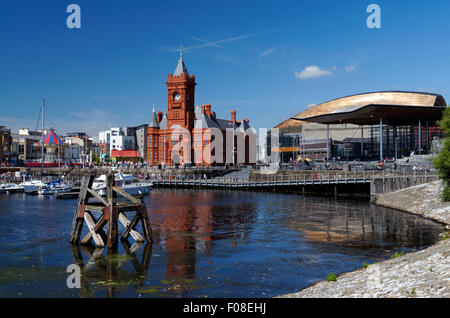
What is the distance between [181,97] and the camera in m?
111

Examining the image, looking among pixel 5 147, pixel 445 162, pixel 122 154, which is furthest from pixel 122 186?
pixel 122 154

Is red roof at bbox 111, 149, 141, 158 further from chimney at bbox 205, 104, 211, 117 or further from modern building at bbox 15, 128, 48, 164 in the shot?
chimney at bbox 205, 104, 211, 117

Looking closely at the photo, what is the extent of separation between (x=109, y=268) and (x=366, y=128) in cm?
11738

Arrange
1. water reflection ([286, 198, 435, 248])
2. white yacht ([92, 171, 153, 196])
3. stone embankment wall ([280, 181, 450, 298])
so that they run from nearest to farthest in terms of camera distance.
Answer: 1. stone embankment wall ([280, 181, 450, 298])
2. water reflection ([286, 198, 435, 248])
3. white yacht ([92, 171, 153, 196])

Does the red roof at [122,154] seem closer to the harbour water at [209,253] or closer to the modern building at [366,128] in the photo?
the modern building at [366,128]

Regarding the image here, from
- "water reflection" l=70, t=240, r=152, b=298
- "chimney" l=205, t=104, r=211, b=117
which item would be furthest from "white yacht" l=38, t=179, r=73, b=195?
"chimney" l=205, t=104, r=211, b=117

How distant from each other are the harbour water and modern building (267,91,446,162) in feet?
155

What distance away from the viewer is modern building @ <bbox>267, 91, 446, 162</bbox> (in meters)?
83.7

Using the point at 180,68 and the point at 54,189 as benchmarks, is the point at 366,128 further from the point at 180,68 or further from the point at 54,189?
the point at 54,189

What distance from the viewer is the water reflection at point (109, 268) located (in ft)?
60.1

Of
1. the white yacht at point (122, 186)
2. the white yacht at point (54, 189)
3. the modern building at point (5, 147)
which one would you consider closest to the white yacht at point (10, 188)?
the white yacht at point (54, 189)

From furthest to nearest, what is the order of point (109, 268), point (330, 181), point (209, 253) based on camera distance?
point (330, 181), point (209, 253), point (109, 268)
